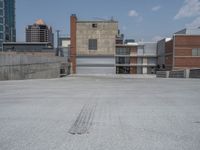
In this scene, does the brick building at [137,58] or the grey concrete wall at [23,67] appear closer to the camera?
the grey concrete wall at [23,67]

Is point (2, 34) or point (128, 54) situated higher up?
point (2, 34)

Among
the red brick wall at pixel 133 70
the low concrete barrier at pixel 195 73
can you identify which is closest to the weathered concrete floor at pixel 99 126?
the low concrete barrier at pixel 195 73

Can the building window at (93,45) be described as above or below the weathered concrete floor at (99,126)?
above

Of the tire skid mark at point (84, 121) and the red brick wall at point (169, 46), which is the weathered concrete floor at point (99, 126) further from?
the red brick wall at point (169, 46)

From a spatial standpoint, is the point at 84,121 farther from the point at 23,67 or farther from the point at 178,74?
the point at 178,74

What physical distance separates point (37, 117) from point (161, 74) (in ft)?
87.5

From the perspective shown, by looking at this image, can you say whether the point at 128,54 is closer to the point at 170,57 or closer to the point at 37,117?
the point at 170,57

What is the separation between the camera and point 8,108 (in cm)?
646

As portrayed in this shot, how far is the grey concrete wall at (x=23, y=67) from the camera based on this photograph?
57.6ft

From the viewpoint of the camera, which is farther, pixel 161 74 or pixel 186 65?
pixel 186 65

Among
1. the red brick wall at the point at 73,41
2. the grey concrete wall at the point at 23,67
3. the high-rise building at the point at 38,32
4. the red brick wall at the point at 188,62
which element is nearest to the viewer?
the grey concrete wall at the point at 23,67

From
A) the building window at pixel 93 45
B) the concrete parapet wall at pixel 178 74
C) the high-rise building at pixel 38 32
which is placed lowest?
the concrete parapet wall at pixel 178 74

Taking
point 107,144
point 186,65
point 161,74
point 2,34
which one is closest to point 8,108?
point 107,144

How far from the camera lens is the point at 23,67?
1980cm
